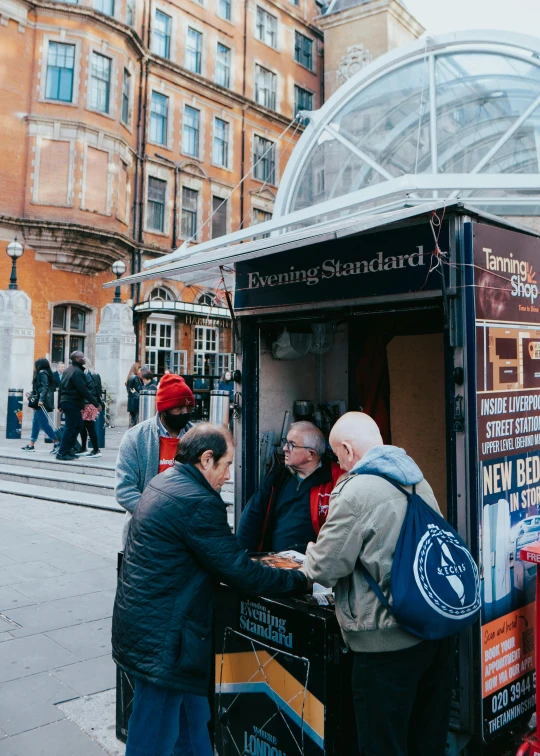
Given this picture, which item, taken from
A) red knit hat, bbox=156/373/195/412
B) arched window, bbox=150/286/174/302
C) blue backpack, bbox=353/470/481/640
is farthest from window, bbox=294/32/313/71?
blue backpack, bbox=353/470/481/640

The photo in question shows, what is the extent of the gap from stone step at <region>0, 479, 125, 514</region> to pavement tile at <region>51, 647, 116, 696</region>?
16.1ft

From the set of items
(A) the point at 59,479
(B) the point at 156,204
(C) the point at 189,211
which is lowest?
(A) the point at 59,479

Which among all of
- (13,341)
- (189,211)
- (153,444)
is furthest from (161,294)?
(153,444)

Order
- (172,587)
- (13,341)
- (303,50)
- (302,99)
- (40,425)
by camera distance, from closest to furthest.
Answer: (172,587)
(40,425)
(13,341)
(303,50)
(302,99)

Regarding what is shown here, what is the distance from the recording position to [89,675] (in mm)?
4219

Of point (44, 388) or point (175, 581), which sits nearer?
point (175, 581)

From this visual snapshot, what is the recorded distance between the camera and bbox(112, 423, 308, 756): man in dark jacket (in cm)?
251

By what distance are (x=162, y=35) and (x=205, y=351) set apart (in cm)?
1286

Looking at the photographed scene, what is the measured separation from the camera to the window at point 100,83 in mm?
21672

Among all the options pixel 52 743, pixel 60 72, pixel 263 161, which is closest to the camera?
pixel 52 743

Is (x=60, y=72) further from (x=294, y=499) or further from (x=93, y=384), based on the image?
(x=294, y=499)

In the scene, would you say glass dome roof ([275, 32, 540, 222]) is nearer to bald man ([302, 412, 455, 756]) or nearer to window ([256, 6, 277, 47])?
bald man ([302, 412, 455, 756])

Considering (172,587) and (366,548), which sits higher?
(366,548)

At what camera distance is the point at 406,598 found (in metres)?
2.34
